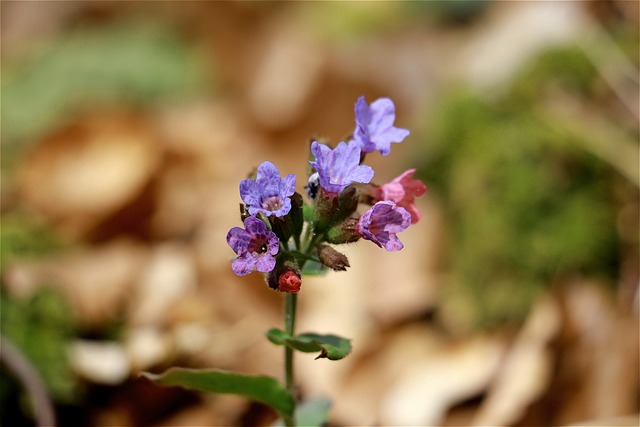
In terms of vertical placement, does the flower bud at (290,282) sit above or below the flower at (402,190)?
below

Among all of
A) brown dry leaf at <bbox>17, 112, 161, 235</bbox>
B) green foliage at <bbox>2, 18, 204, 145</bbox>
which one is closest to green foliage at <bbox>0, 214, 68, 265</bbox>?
brown dry leaf at <bbox>17, 112, 161, 235</bbox>

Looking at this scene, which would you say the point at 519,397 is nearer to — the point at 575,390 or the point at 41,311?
the point at 575,390

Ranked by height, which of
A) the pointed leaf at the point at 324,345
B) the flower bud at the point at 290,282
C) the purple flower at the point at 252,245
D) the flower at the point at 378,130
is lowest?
the pointed leaf at the point at 324,345

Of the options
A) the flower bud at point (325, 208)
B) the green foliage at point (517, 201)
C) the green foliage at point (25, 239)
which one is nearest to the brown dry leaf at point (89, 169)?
the green foliage at point (25, 239)

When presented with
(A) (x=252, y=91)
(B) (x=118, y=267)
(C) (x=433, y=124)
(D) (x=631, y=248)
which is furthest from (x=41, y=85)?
(D) (x=631, y=248)

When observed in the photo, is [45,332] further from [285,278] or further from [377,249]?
[377,249]

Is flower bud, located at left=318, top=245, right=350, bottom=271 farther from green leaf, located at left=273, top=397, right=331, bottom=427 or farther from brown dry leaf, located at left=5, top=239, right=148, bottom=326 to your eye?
brown dry leaf, located at left=5, top=239, right=148, bottom=326

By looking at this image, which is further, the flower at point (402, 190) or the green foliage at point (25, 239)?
the green foliage at point (25, 239)

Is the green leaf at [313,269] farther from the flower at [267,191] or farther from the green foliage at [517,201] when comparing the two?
the green foliage at [517,201]
